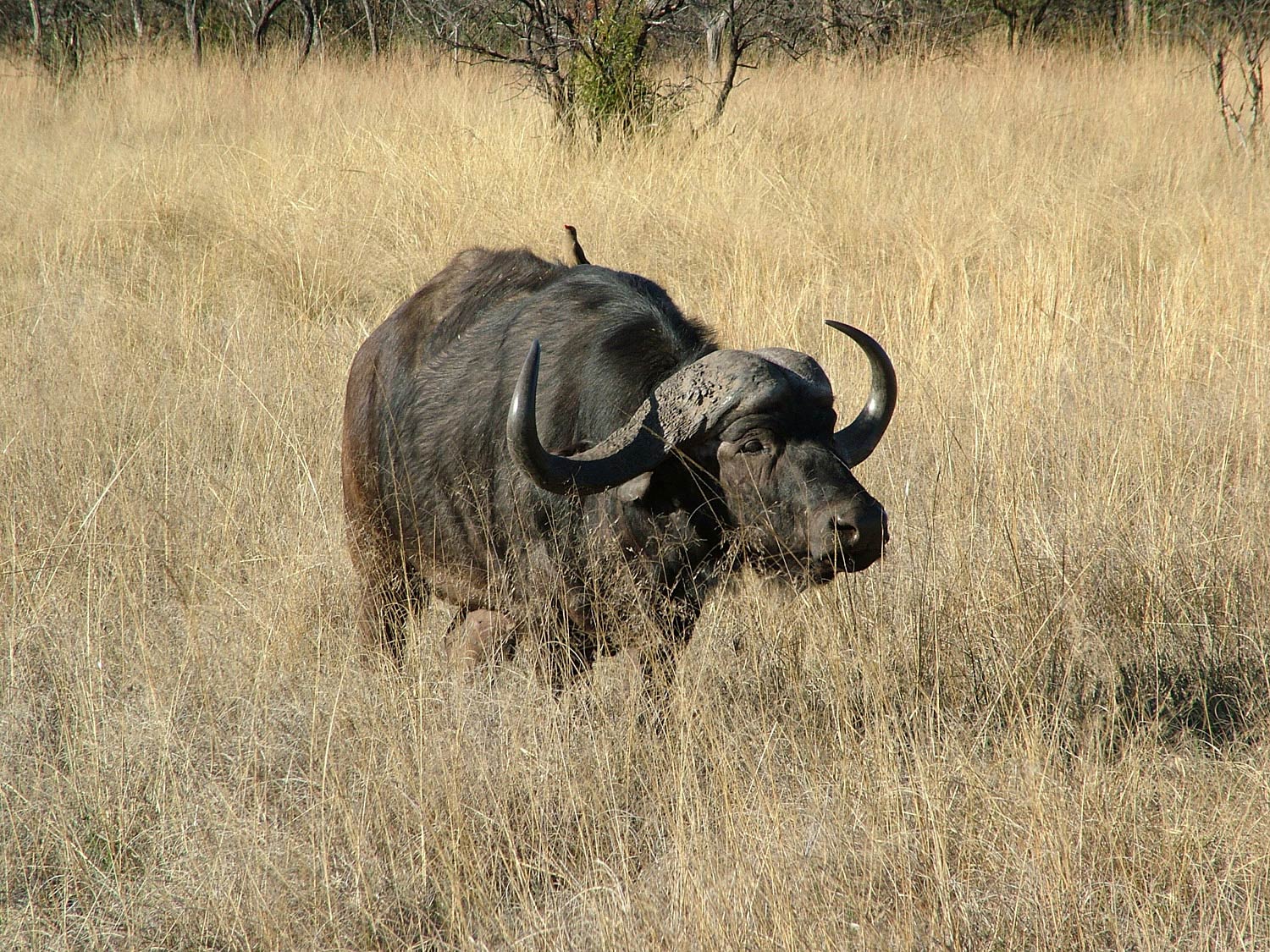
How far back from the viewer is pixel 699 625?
3832 millimetres

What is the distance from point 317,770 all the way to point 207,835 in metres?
0.30

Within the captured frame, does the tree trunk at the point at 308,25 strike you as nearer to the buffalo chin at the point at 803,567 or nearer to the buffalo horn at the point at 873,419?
the buffalo horn at the point at 873,419

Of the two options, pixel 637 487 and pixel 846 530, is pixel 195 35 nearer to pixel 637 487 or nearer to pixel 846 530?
pixel 637 487

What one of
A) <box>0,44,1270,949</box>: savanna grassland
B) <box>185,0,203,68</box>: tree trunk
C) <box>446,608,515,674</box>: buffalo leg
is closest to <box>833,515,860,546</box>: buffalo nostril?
<box>0,44,1270,949</box>: savanna grassland

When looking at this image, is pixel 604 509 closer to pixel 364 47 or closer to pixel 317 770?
pixel 317 770

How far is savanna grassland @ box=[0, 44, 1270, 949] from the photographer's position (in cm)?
257

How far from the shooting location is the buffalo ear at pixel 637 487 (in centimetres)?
303

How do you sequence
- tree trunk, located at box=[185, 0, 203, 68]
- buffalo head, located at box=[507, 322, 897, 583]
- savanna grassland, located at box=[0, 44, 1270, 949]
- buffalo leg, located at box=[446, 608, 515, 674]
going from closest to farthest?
savanna grassland, located at box=[0, 44, 1270, 949], buffalo head, located at box=[507, 322, 897, 583], buffalo leg, located at box=[446, 608, 515, 674], tree trunk, located at box=[185, 0, 203, 68]

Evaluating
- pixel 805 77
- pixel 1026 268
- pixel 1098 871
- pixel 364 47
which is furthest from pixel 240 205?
pixel 364 47

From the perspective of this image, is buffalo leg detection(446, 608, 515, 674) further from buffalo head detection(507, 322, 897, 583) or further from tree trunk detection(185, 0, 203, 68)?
tree trunk detection(185, 0, 203, 68)

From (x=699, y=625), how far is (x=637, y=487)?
94 centimetres

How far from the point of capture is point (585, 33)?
32.1ft

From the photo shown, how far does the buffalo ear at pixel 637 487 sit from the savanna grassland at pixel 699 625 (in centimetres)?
39

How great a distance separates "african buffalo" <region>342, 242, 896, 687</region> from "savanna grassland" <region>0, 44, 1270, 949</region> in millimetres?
204
